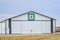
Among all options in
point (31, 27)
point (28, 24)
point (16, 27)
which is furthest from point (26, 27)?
point (16, 27)

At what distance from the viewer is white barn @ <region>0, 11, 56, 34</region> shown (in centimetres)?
2016

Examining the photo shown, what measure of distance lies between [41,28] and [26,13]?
2.72m

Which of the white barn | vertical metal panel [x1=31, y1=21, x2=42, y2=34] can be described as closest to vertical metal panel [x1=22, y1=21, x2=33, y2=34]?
the white barn

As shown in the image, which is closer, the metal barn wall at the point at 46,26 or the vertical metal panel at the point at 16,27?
the vertical metal panel at the point at 16,27

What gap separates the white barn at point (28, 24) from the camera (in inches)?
794

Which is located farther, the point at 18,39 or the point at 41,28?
the point at 41,28

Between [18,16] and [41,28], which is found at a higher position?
[18,16]

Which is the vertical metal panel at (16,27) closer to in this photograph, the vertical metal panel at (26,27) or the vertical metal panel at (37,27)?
the vertical metal panel at (26,27)

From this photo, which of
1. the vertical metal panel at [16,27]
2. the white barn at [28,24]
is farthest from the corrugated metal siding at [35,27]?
the vertical metal panel at [16,27]

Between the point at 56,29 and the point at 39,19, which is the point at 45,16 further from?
the point at 56,29

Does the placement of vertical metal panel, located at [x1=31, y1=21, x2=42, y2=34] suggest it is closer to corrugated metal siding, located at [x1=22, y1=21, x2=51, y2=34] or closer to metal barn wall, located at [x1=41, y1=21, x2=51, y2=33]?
corrugated metal siding, located at [x1=22, y1=21, x2=51, y2=34]

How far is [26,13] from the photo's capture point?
68.0ft

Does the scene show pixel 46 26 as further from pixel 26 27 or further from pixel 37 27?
pixel 26 27

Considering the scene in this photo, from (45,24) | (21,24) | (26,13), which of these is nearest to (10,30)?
(21,24)
